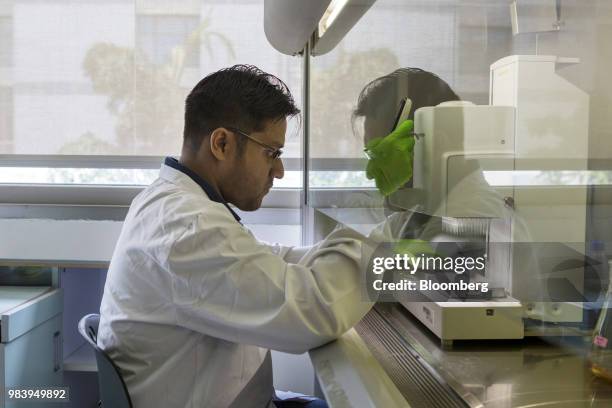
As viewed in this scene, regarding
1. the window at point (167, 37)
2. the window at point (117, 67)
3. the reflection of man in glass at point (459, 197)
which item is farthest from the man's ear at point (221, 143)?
the window at point (167, 37)

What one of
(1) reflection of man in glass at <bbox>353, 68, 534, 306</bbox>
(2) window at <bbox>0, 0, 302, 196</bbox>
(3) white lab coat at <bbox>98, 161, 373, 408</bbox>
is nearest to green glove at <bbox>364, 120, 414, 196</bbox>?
(1) reflection of man in glass at <bbox>353, 68, 534, 306</bbox>

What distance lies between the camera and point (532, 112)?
80cm

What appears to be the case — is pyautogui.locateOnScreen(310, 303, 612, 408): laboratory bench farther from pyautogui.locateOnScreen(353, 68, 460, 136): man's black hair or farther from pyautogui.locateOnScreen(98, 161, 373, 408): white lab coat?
pyautogui.locateOnScreen(353, 68, 460, 136): man's black hair

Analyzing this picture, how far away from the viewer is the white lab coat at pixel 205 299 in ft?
3.44

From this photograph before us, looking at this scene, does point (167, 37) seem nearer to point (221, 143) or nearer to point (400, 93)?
point (221, 143)

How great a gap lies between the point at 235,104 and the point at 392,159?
41 cm

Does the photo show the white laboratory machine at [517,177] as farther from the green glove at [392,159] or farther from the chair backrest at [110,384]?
the chair backrest at [110,384]

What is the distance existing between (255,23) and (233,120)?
4.20 ft

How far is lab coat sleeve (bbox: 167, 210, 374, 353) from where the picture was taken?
1.04m

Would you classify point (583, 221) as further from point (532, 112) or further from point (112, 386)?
point (112, 386)

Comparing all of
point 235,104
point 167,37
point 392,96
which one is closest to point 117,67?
point 167,37

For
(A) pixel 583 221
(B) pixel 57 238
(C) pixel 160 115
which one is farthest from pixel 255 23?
(A) pixel 583 221

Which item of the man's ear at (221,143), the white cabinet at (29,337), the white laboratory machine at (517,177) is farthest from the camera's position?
the white cabinet at (29,337)

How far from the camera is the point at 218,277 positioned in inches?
41.3
